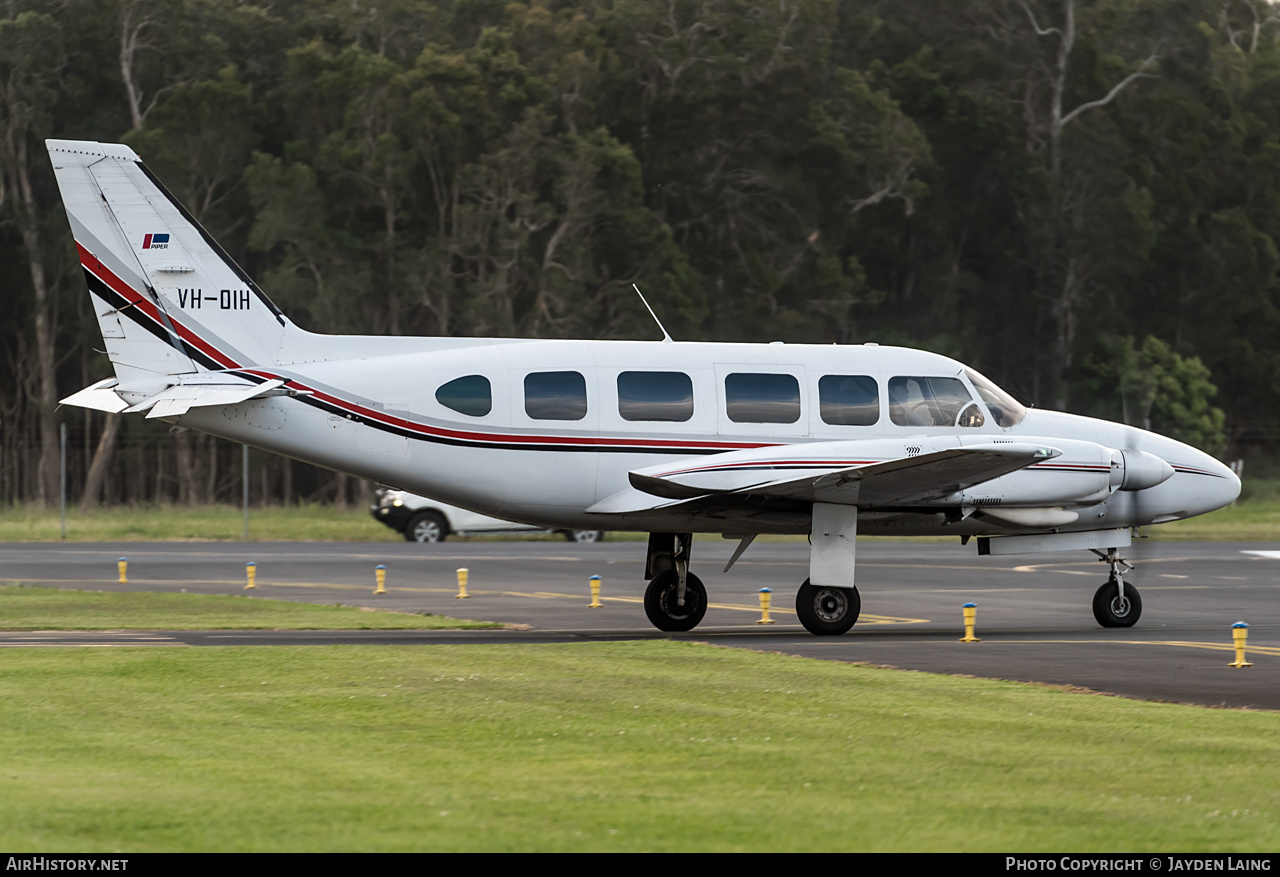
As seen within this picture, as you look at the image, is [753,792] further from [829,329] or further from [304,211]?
[829,329]

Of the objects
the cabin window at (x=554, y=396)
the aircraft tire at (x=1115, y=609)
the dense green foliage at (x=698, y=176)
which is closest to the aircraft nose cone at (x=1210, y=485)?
the aircraft tire at (x=1115, y=609)

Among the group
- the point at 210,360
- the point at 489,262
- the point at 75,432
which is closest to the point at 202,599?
the point at 210,360

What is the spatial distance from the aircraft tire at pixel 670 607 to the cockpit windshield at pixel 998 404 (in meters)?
4.29

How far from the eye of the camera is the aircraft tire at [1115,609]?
19500 millimetres

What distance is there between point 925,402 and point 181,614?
10.0m

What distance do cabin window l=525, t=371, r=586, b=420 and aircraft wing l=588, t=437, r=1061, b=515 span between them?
1.10 metres

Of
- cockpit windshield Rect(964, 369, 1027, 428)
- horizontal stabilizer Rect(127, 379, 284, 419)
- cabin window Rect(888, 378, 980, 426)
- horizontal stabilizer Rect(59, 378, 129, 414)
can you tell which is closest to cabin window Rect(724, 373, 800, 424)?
cabin window Rect(888, 378, 980, 426)

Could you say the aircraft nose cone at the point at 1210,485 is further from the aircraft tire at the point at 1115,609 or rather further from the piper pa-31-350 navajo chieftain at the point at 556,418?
the piper pa-31-350 navajo chieftain at the point at 556,418

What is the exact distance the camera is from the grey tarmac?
15.4m

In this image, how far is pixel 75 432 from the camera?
191 feet

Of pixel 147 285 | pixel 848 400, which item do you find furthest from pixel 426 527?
pixel 848 400

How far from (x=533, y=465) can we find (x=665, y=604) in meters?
2.41

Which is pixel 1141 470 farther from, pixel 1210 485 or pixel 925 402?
pixel 925 402

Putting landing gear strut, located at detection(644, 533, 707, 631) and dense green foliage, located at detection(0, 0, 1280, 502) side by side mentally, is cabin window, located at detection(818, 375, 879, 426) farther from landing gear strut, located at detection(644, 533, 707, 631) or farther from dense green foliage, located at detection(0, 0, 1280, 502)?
dense green foliage, located at detection(0, 0, 1280, 502)
